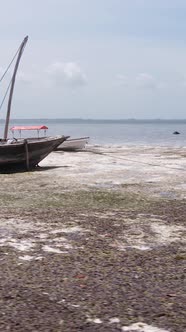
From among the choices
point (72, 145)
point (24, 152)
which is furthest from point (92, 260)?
point (72, 145)

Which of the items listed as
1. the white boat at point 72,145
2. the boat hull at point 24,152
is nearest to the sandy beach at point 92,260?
the boat hull at point 24,152

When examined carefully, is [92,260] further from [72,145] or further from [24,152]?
[72,145]

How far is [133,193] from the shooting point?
A: 49.1 ft

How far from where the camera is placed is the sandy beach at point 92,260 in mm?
5441

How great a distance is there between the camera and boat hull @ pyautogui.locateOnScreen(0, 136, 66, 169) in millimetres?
20969

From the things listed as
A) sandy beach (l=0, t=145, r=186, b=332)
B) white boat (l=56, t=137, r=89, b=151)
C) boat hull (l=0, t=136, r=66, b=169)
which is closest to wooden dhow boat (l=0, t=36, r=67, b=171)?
boat hull (l=0, t=136, r=66, b=169)

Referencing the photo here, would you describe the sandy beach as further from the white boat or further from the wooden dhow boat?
the white boat

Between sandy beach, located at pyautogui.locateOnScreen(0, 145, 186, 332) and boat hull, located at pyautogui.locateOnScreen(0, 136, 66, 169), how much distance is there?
Result: 5918 millimetres

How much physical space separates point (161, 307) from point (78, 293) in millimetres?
1096

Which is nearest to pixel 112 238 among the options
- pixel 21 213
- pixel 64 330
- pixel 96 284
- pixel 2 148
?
pixel 96 284

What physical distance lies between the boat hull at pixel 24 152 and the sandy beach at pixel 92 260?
19.4ft

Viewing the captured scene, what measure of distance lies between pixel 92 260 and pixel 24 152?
47.9 ft

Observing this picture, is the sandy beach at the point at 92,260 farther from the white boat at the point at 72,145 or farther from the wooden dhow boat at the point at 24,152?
the white boat at the point at 72,145

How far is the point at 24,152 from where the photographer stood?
21656 millimetres
